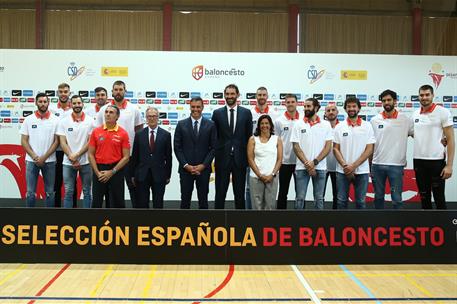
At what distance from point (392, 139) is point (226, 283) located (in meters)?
2.86

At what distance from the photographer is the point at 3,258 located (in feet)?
13.5

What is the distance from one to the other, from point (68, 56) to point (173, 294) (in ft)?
18.6

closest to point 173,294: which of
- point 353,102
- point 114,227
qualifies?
point 114,227

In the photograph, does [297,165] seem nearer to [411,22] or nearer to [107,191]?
[107,191]

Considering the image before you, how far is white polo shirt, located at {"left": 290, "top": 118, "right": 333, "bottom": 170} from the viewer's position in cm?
555

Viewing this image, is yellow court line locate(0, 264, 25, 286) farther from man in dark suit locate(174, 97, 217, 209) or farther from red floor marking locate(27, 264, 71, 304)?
man in dark suit locate(174, 97, 217, 209)

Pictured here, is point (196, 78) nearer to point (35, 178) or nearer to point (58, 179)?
point (58, 179)

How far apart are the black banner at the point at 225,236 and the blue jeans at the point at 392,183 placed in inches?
44.5

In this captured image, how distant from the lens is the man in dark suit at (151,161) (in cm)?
530

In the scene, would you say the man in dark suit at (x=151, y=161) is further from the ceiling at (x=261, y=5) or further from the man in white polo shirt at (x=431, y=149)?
the ceiling at (x=261, y=5)

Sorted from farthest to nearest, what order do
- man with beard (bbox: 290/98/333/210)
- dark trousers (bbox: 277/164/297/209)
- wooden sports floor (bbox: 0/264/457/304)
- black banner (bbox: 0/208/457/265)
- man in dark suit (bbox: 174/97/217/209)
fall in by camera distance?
dark trousers (bbox: 277/164/297/209) → man with beard (bbox: 290/98/333/210) → man in dark suit (bbox: 174/97/217/209) → black banner (bbox: 0/208/457/265) → wooden sports floor (bbox: 0/264/457/304)

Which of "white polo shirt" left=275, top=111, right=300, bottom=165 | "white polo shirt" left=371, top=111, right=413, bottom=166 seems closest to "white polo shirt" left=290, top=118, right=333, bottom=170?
"white polo shirt" left=275, top=111, right=300, bottom=165

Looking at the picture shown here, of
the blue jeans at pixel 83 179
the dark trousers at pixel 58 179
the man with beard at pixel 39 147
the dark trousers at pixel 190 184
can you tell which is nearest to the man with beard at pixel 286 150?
the dark trousers at pixel 190 184

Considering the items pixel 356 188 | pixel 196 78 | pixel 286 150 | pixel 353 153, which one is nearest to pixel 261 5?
pixel 196 78
